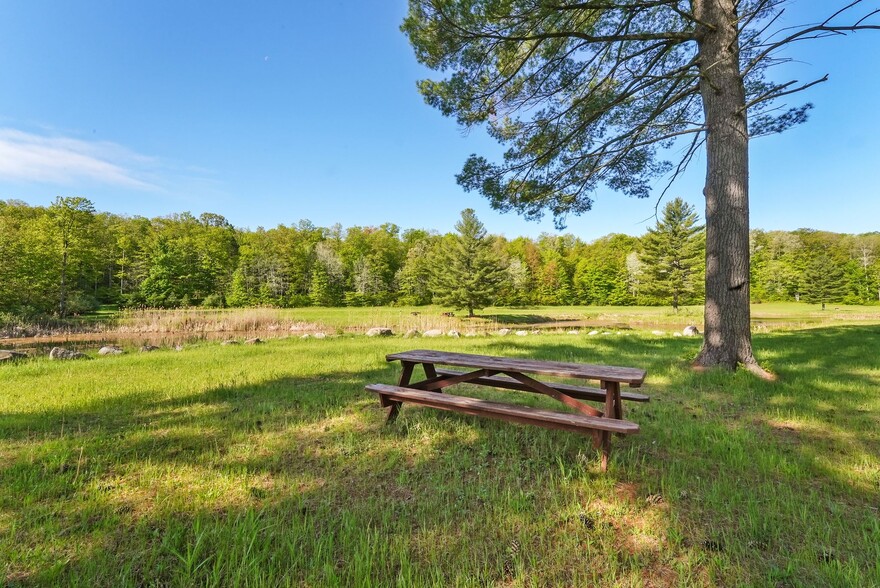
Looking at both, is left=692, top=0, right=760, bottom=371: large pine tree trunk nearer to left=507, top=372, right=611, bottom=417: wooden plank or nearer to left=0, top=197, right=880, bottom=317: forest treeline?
left=507, top=372, right=611, bottom=417: wooden plank

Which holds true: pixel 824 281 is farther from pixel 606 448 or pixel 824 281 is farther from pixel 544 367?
pixel 606 448

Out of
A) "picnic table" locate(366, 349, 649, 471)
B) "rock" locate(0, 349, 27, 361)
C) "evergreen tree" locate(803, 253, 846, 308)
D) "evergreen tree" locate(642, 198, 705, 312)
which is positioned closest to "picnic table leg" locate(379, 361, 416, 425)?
"picnic table" locate(366, 349, 649, 471)

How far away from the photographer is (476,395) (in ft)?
15.6

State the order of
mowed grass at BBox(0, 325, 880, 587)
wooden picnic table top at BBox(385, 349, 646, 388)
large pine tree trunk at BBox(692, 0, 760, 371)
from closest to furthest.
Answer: mowed grass at BBox(0, 325, 880, 587) < wooden picnic table top at BBox(385, 349, 646, 388) < large pine tree trunk at BBox(692, 0, 760, 371)

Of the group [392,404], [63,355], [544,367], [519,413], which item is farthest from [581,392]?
[63,355]

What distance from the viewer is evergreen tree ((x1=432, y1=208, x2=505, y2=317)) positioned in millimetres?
27812

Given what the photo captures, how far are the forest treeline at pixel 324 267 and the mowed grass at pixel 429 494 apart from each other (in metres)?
24.4

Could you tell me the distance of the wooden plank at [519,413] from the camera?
2496 mm

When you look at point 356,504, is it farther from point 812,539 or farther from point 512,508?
point 812,539

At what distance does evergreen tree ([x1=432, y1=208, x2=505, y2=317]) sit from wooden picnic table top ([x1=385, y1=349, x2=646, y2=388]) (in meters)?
24.0

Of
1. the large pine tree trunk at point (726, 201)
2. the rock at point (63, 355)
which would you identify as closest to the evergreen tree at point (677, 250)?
the large pine tree trunk at point (726, 201)

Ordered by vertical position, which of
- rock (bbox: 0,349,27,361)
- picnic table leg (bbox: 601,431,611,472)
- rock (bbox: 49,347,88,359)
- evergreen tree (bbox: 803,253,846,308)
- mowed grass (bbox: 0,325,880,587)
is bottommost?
rock (bbox: 49,347,88,359)

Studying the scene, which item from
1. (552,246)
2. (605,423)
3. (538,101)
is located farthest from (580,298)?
(605,423)

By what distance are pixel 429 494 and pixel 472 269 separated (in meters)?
26.0
